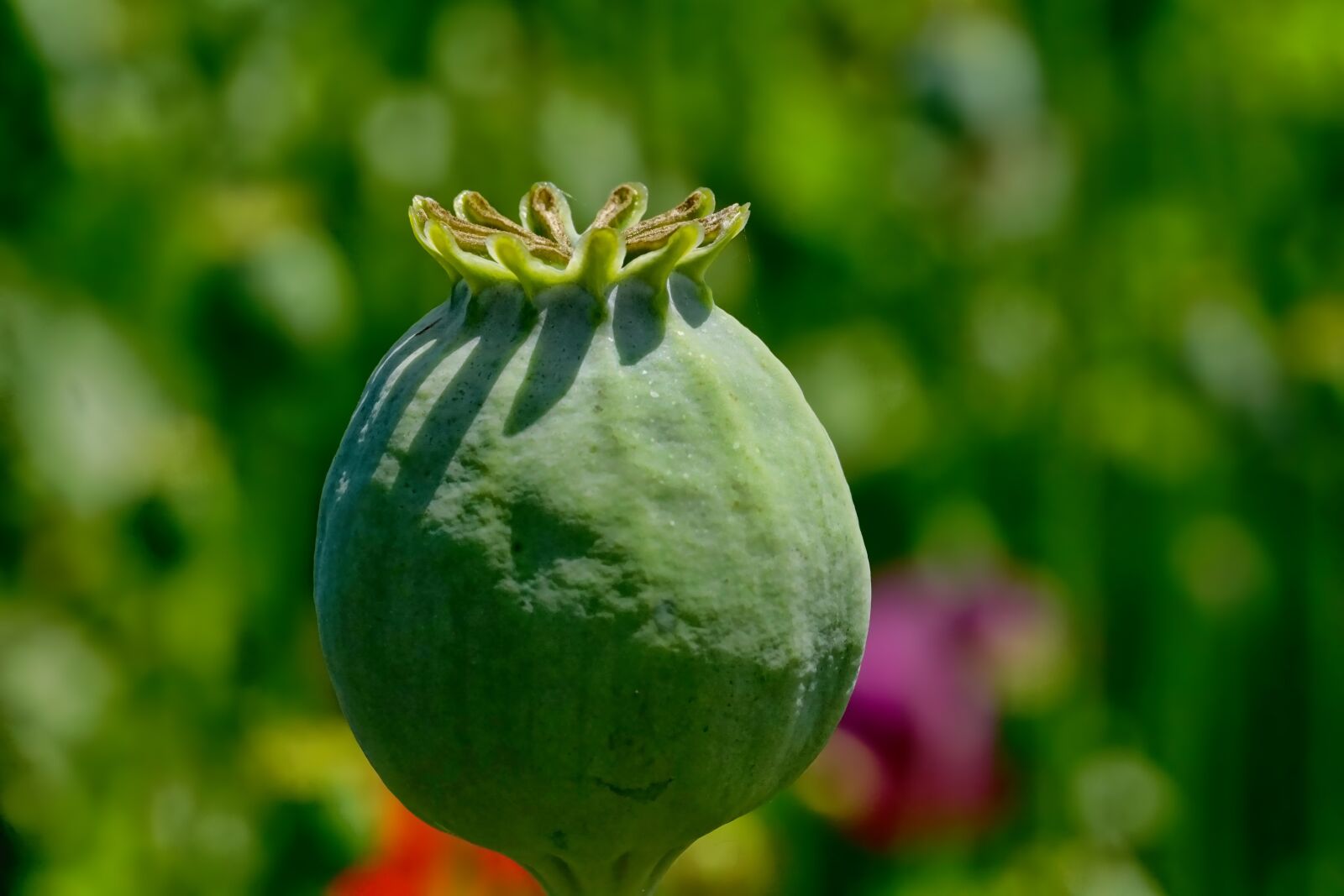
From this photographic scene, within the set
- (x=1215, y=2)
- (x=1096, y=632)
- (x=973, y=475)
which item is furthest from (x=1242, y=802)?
(x=1215, y=2)

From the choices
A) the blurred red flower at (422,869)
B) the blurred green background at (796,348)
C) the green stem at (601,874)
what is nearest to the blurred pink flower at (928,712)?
the blurred green background at (796,348)

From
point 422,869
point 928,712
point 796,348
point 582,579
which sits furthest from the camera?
point 796,348

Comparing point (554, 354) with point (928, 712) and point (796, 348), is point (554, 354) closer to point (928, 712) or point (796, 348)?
point (928, 712)

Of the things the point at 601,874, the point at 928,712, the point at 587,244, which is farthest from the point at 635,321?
the point at 928,712

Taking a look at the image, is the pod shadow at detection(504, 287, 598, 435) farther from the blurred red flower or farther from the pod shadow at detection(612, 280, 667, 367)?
the blurred red flower

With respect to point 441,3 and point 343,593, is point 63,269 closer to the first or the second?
point 441,3

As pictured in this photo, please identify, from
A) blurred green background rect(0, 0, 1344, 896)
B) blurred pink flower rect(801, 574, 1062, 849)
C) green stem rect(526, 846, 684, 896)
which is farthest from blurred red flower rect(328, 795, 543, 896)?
green stem rect(526, 846, 684, 896)

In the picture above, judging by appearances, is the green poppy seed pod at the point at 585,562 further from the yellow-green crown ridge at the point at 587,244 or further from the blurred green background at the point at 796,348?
the blurred green background at the point at 796,348
